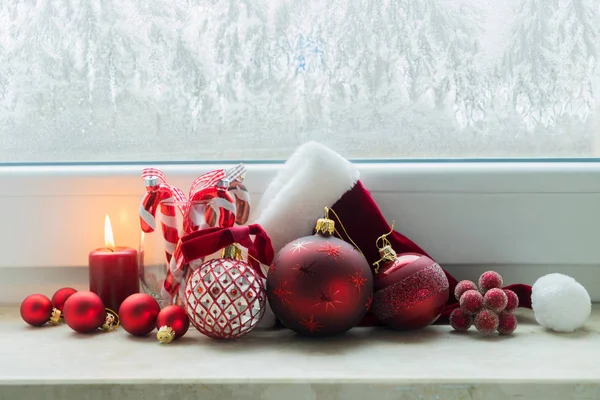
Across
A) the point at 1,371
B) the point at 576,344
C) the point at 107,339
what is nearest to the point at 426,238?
the point at 576,344

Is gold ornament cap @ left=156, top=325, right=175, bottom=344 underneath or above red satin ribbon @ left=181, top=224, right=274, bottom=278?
underneath

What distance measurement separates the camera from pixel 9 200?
1085 millimetres

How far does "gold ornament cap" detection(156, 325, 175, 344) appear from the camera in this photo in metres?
0.84

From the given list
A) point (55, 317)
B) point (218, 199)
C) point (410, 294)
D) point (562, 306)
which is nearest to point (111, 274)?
point (55, 317)

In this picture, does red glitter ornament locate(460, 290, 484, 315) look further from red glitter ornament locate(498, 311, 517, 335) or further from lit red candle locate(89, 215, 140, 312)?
lit red candle locate(89, 215, 140, 312)

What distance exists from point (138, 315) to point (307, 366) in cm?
27

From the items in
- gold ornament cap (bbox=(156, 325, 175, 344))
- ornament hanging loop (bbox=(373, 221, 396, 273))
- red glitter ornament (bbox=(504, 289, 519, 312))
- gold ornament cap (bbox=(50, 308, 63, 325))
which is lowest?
gold ornament cap (bbox=(50, 308, 63, 325))

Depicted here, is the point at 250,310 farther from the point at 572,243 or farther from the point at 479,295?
the point at 572,243

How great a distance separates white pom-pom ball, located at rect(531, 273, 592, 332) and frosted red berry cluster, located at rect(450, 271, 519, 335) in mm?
43

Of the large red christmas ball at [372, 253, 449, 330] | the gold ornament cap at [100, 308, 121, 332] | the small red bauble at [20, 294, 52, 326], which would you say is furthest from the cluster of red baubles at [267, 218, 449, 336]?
the small red bauble at [20, 294, 52, 326]

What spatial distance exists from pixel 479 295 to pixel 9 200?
79 centimetres

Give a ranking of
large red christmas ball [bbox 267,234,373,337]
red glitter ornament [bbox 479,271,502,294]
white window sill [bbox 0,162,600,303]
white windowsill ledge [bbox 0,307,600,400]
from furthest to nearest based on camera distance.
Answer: white window sill [bbox 0,162,600,303] → red glitter ornament [bbox 479,271,502,294] → large red christmas ball [bbox 267,234,373,337] → white windowsill ledge [bbox 0,307,600,400]

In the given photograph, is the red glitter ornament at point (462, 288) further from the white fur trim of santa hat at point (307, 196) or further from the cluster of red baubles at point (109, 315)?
the cluster of red baubles at point (109, 315)

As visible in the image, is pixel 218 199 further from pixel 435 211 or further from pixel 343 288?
pixel 435 211
